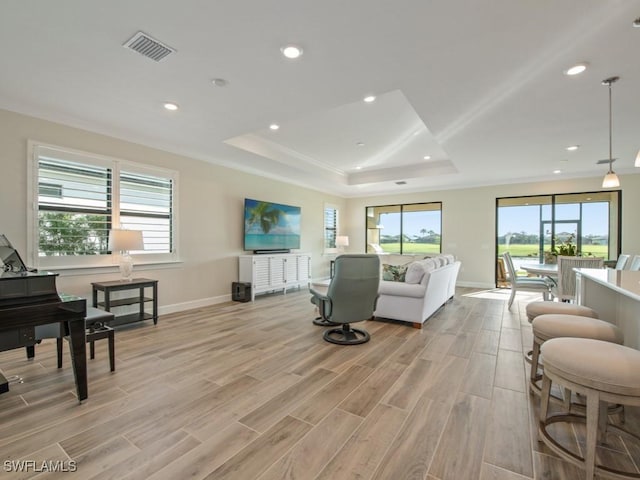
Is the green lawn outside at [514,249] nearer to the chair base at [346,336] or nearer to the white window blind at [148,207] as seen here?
the chair base at [346,336]

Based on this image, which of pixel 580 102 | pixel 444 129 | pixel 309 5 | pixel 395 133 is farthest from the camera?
pixel 395 133

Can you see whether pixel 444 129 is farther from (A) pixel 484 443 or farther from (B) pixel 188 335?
(B) pixel 188 335

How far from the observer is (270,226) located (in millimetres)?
6770

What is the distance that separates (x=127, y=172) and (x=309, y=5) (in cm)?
377

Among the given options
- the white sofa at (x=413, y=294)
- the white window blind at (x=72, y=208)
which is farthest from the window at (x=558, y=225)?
the white window blind at (x=72, y=208)

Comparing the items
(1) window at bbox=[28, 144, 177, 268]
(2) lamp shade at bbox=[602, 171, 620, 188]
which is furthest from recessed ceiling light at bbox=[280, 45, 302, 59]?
(2) lamp shade at bbox=[602, 171, 620, 188]

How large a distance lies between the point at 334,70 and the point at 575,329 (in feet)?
9.11

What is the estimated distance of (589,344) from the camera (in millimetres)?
1596

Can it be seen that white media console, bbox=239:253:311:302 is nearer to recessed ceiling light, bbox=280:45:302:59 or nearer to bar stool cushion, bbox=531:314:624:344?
recessed ceiling light, bbox=280:45:302:59

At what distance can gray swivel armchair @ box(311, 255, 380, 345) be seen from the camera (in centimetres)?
330

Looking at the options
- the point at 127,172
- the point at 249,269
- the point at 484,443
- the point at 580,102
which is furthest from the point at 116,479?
the point at 580,102

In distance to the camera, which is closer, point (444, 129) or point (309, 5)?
point (309, 5)

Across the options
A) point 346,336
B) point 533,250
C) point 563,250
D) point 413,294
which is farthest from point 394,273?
point 533,250

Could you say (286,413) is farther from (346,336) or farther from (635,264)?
(635,264)
